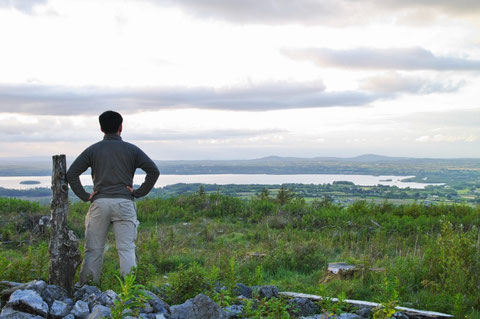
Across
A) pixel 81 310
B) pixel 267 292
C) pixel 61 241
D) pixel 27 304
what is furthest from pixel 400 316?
pixel 61 241

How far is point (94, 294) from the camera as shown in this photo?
17.3 feet

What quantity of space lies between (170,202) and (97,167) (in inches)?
404

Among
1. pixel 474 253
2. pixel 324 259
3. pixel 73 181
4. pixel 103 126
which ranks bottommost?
pixel 324 259

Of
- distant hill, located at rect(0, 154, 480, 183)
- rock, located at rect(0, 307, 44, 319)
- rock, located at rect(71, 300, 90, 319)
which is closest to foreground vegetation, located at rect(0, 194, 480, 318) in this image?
rock, located at rect(71, 300, 90, 319)

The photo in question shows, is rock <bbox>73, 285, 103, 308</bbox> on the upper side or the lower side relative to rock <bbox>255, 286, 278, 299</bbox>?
upper

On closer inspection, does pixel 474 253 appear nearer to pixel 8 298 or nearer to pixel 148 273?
pixel 148 273

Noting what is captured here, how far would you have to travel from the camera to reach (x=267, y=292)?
5953 millimetres

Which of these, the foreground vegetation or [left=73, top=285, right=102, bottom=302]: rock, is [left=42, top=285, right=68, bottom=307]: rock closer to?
[left=73, top=285, right=102, bottom=302]: rock

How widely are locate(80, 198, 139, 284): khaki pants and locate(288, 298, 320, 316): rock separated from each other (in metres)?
2.49

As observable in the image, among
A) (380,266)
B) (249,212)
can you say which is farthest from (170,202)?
(380,266)

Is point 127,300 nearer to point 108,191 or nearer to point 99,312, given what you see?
point 99,312

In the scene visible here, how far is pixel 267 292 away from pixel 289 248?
12.6 ft

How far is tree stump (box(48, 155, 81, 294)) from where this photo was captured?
5750 millimetres

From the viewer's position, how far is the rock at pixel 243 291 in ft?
19.6
